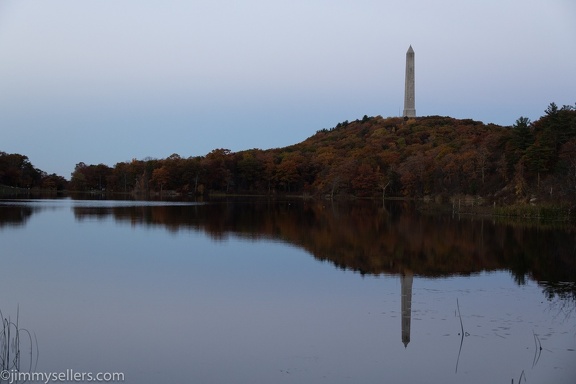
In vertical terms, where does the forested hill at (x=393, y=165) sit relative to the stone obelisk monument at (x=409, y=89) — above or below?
below

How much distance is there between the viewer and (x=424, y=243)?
23.7 meters

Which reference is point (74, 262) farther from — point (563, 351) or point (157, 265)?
point (563, 351)

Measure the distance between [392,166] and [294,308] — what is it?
66.3 m

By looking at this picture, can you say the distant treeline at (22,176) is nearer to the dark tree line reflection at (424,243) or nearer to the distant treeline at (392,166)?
the distant treeline at (392,166)

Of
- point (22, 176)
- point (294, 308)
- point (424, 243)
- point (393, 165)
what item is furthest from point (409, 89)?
point (294, 308)

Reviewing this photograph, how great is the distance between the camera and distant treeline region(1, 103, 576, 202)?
41.6 m

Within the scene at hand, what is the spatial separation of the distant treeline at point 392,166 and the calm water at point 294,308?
20095 mm

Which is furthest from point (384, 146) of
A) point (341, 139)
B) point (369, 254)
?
point (369, 254)

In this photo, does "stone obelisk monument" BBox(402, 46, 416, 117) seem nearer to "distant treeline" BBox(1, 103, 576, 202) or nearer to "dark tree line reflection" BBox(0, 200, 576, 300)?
"distant treeline" BBox(1, 103, 576, 202)

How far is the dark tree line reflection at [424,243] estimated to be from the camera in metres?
17.4

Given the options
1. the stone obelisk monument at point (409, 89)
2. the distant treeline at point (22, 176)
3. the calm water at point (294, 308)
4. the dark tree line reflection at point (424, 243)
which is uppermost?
the stone obelisk monument at point (409, 89)

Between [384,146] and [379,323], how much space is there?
82.1 m

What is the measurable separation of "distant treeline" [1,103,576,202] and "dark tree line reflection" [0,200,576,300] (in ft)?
31.1

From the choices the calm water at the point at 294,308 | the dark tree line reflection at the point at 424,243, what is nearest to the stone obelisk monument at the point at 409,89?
the dark tree line reflection at the point at 424,243
